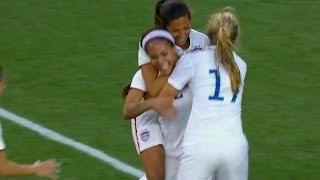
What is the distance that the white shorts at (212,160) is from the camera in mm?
5812

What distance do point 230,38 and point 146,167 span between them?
112 centimetres

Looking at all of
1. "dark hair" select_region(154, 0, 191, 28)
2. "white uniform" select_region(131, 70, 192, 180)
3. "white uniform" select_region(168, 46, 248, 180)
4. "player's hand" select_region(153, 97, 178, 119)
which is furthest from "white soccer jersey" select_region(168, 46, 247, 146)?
"white uniform" select_region(131, 70, 192, 180)

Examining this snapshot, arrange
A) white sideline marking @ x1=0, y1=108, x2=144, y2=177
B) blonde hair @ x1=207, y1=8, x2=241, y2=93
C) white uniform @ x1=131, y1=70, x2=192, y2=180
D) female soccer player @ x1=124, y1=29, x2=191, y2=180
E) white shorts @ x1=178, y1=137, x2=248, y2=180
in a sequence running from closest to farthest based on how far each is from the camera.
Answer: white shorts @ x1=178, y1=137, x2=248, y2=180 → blonde hair @ x1=207, y1=8, x2=241, y2=93 → female soccer player @ x1=124, y1=29, x2=191, y2=180 → white uniform @ x1=131, y1=70, x2=192, y2=180 → white sideline marking @ x1=0, y1=108, x2=144, y2=177

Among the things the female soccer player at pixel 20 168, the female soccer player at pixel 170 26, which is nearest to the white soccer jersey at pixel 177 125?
the female soccer player at pixel 170 26

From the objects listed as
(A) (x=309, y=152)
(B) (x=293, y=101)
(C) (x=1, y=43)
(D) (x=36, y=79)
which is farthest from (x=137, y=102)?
(C) (x=1, y=43)

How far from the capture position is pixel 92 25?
12555 mm

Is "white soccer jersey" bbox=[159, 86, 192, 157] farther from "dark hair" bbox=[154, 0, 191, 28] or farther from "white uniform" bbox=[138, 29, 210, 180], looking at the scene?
"dark hair" bbox=[154, 0, 191, 28]

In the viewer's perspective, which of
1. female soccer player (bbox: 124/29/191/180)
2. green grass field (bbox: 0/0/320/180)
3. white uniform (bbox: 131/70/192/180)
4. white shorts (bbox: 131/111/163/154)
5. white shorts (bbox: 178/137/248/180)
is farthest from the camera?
green grass field (bbox: 0/0/320/180)

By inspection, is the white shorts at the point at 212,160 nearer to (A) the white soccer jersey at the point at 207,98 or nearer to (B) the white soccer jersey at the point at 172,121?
(A) the white soccer jersey at the point at 207,98

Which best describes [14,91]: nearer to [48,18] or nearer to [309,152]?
[48,18]

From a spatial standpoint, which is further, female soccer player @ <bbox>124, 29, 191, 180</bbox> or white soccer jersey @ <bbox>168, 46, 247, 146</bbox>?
female soccer player @ <bbox>124, 29, 191, 180</bbox>

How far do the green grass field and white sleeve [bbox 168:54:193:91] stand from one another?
8.10 feet

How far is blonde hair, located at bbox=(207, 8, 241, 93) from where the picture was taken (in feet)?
19.4

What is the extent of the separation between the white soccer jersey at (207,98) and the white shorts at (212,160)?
53 millimetres
